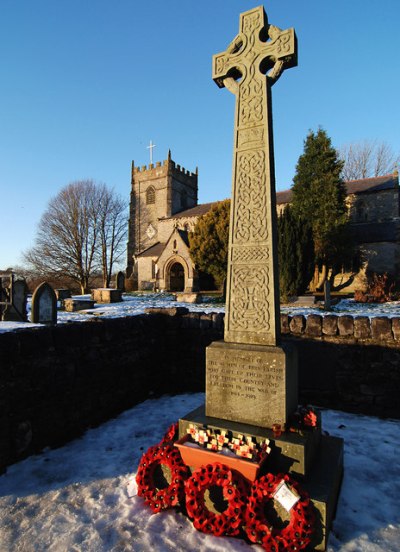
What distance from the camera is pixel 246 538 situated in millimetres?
2537

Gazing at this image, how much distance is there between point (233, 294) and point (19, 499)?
9.26 feet

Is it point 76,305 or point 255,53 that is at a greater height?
point 255,53

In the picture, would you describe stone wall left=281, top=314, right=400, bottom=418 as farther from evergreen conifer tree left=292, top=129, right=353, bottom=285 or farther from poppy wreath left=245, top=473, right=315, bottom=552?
evergreen conifer tree left=292, top=129, right=353, bottom=285

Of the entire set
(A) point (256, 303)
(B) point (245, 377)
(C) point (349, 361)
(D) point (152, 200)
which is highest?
(D) point (152, 200)

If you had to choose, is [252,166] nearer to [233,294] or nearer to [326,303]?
[233,294]

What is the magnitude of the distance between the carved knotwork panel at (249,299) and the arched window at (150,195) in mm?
38198

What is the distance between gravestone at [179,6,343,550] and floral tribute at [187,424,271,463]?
5 cm

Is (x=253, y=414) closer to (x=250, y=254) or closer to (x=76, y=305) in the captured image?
(x=250, y=254)

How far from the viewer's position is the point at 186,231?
94.7ft

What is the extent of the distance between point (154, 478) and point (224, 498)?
2.51 feet

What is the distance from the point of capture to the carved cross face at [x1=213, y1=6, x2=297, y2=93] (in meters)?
3.33

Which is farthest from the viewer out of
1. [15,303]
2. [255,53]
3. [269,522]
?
[15,303]

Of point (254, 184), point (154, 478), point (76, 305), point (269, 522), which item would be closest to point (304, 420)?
point (269, 522)

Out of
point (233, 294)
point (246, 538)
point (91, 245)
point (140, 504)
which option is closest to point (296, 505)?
point (246, 538)
